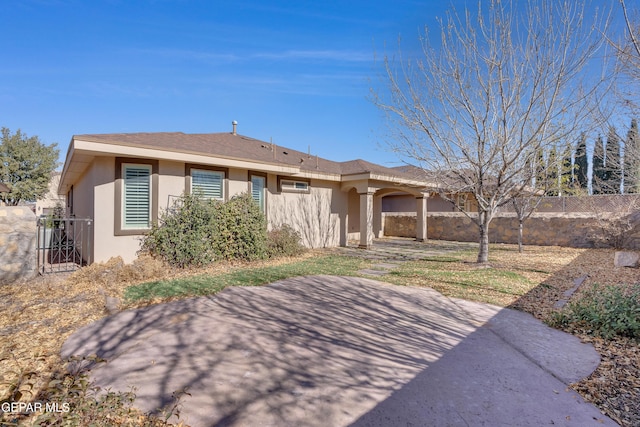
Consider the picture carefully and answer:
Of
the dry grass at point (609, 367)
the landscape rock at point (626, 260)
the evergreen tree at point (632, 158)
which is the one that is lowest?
the dry grass at point (609, 367)

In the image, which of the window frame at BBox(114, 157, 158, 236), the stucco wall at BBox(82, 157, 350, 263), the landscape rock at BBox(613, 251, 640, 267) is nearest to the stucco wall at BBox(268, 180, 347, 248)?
the stucco wall at BBox(82, 157, 350, 263)

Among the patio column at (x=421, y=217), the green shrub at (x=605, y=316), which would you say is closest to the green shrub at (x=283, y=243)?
the green shrub at (x=605, y=316)

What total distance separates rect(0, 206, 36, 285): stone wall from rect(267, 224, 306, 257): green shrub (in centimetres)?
583

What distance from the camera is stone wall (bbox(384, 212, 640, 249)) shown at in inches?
529

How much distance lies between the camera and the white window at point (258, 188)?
10.8 meters

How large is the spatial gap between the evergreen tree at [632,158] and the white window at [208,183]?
11576 mm

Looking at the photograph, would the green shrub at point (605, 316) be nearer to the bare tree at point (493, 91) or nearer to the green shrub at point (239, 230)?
the bare tree at point (493, 91)

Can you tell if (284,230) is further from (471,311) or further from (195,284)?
(471,311)

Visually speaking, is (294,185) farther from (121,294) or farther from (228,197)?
(121,294)

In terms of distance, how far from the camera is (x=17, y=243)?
645 centimetres

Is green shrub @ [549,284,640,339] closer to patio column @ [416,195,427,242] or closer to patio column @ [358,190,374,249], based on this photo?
patio column @ [358,190,374,249]

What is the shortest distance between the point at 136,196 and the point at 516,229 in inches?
655

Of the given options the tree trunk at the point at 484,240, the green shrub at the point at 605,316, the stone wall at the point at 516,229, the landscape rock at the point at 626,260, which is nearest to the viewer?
the green shrub at the point at 605,316

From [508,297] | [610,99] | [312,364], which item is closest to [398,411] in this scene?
[312,364]
